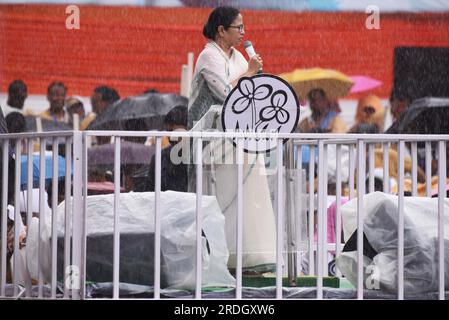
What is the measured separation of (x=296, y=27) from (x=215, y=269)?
29.2 feet

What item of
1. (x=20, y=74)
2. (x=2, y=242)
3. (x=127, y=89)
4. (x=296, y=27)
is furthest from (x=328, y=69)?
(x=2, y=242)

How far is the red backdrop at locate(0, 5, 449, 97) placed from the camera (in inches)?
579

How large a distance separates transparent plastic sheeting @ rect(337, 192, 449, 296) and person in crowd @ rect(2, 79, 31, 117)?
7.58 m

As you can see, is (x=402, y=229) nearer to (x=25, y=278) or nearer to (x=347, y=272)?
(x=347, y=272)

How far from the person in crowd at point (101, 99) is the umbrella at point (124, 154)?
7.08 feet

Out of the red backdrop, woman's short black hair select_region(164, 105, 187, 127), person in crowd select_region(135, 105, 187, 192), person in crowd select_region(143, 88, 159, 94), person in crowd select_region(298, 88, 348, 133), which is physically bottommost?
person in crowd select_region(135, 105, 187, 192)

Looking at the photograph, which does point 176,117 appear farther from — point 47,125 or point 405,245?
point 47,125

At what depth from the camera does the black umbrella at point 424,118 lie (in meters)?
12.2

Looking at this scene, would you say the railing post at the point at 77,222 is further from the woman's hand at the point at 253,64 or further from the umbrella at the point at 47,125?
the umbrella at the point at 47,125

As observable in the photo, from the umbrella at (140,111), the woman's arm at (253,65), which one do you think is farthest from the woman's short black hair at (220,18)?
the umbrella at (140,111)

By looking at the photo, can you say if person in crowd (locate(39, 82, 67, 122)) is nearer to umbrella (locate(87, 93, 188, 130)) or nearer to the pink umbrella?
umbrella (locate(87, 93, 188, 130))

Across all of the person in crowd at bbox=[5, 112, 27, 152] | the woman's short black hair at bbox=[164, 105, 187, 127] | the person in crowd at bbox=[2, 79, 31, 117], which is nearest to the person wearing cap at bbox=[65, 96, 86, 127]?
the person in crowd at bbox=[2, 79, 31, 117]

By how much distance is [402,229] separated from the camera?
6461mm
